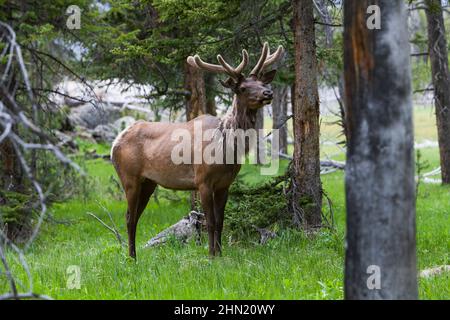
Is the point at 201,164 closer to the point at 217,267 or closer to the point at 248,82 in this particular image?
the point at 248,82

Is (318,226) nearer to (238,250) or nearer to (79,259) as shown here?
(238,250)

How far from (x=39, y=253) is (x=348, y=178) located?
724 centimetres

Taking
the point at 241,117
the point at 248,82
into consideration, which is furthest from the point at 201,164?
the point at 248,82

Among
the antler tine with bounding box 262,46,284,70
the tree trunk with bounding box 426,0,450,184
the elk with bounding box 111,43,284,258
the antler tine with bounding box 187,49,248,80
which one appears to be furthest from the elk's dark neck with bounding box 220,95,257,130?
the tree trunk with bounding box 426,0,450,184

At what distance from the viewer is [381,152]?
4.31 meters

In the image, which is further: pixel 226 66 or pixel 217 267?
pixel 226 66

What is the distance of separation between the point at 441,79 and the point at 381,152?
14.3 metres

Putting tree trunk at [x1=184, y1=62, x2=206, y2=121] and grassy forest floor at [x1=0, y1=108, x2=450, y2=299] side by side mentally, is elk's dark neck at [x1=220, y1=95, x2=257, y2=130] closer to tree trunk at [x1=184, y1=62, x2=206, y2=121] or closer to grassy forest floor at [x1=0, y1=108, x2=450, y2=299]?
grassy forest floor at [x1=0, y1=108, x2=450, y2=299]

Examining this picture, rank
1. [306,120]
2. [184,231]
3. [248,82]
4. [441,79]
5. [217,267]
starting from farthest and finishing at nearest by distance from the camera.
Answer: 1. [441,79]
2. [184,231]
3. [306,120]
4. [248,82]
5. [217,267]

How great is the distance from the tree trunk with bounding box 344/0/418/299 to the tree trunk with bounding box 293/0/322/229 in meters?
4.81

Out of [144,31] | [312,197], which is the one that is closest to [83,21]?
[144,31]

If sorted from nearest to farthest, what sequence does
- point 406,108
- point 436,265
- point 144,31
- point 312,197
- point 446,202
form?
point 406,108
point 436,265
point 312,197
point 144,31
point 446,202

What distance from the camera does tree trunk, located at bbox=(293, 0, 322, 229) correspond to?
922 centimetres

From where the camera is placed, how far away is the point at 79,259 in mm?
8680
